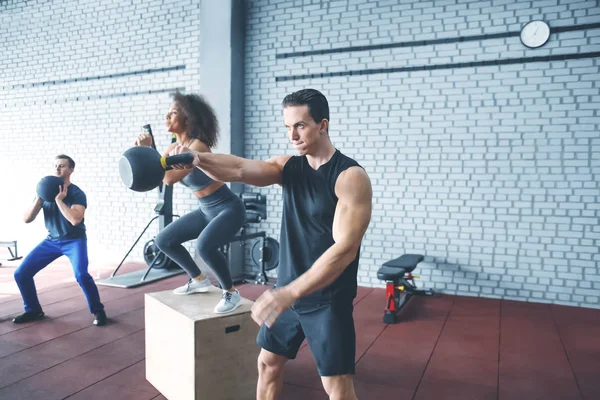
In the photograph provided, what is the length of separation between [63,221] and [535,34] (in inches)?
181

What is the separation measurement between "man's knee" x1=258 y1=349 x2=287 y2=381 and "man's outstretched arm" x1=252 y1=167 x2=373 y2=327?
425 mm

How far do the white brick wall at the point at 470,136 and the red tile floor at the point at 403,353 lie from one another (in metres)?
0.49

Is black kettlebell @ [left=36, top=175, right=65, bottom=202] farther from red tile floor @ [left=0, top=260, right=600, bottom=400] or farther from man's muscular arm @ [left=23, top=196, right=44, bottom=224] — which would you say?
red tile floor @ [left=0, top=260, right=600, bottom=400]

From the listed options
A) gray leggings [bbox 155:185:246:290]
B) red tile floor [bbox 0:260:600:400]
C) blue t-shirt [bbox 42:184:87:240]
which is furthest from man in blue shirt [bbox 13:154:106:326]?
gray leggings [bbox 155:185:246:290]

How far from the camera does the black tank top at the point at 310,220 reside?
5.72 ft

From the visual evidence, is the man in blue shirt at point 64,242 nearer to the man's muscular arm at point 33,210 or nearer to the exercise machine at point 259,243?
the man's muscular arm at point 33,210

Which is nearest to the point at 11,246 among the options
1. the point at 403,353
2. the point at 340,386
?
the point at 403,353

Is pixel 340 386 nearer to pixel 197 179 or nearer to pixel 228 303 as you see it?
pixel 228 303

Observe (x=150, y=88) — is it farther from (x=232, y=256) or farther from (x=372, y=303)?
(x=372, y=303)

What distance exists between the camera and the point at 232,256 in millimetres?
5578

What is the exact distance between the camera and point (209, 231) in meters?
2.86

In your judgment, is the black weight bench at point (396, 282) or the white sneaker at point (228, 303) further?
the black weight bench at point (396, 282)

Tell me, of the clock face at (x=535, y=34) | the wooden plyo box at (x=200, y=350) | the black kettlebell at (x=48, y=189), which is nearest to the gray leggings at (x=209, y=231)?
the wooden plyo box at (x=200, y=350)

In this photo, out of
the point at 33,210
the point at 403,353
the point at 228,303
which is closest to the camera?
the point at 228,303
